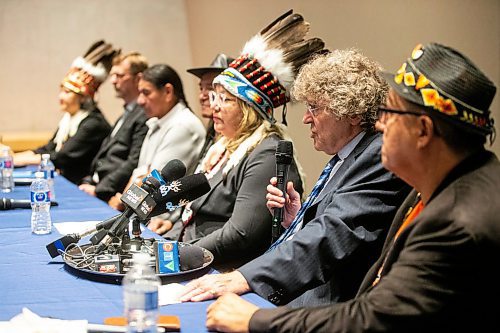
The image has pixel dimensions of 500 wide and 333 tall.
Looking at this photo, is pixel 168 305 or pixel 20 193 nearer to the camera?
pixel 168 305

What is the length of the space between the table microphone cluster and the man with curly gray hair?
6.1 inches

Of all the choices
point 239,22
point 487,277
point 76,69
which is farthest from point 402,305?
point 76,69

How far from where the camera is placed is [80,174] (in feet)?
19.1

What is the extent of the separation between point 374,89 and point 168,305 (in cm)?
100

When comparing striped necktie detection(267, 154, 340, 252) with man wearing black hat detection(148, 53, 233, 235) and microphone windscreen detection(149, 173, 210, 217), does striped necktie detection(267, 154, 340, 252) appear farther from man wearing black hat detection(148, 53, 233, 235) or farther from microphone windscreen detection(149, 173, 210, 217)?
man wearing black hat detection(148, 53, 233, 235)

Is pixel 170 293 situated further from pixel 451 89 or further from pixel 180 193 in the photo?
pixel 451 89

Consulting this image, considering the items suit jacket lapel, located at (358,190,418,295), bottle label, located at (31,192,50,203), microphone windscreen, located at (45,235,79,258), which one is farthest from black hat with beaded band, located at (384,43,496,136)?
bottle label, located at (31,192,50,203)

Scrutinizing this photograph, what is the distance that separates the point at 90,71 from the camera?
5941mm

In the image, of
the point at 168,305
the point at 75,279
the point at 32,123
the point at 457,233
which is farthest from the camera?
the point at 32,123

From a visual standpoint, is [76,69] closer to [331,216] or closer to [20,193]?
[20,193]

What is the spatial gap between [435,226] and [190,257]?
886 millimetres

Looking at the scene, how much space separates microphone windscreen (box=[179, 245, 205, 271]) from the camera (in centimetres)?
218

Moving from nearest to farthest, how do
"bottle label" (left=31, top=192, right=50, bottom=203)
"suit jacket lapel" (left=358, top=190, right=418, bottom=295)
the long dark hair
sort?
"suit jacket lapel" (left=358, top=190, right=418, bottom=295), "bottle label" (left=31, top=192, right=50, bottom=203), the long dark hair

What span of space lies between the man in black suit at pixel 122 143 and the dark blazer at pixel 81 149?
Result: 0.08 metres
